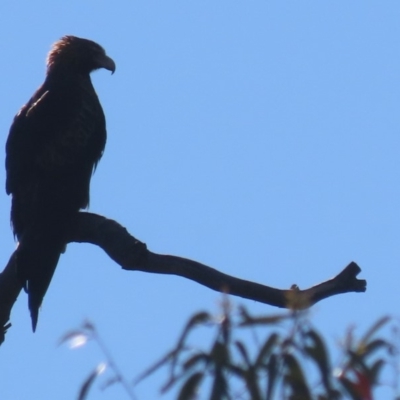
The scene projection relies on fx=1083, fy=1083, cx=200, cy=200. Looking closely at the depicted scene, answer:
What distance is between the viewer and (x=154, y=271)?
424 cm

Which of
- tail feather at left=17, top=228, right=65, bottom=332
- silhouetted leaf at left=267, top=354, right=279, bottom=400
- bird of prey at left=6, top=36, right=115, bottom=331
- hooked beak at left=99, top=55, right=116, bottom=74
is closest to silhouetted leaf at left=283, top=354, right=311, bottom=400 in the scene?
silhouetted leaf at left=267, top=354, right=279, bottom=400

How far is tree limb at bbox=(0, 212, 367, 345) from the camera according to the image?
148 inches

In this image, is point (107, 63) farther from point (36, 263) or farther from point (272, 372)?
point (272, 372)

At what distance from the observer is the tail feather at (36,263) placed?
4852mm

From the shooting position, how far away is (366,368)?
2.30m

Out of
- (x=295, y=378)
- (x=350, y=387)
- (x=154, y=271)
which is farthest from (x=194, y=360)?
(x=154, y=271)

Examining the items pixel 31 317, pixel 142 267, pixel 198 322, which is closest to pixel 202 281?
pixel 142 267

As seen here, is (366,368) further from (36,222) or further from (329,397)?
(36,222)

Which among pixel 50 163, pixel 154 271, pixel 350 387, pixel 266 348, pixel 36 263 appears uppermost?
pixel 50 163

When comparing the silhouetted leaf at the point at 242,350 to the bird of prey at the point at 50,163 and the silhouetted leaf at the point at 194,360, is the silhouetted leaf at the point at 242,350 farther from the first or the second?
the bird of prey at the point at 50,163

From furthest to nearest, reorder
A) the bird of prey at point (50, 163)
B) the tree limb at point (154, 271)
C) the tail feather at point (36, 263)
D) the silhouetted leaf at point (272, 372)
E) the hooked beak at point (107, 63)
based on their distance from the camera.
→ the hooked beak at point (107, 63) < the bird of prey at point (50, 163) < the tail feather at point (36, 263) < the tree limb at point (154, 271) < the silhouetted leaf at point (272, 372)

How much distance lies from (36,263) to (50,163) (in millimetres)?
1106

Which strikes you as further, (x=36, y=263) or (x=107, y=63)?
(x=107, y=63)

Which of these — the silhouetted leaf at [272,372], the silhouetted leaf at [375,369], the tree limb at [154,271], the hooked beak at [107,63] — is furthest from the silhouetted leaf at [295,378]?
the hooked beak at [107,63]
